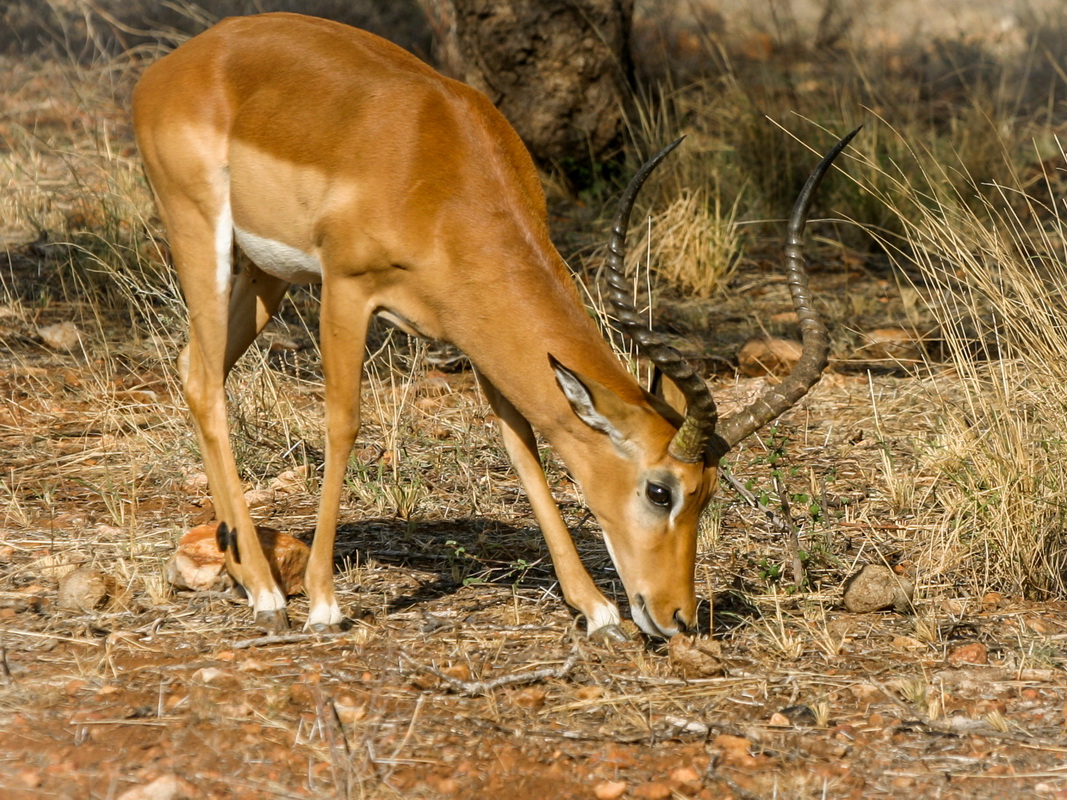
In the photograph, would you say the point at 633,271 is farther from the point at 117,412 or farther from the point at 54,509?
the point at 54,509

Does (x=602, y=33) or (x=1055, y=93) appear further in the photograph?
(x=1055, y=93)

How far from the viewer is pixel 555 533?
4.82 metres

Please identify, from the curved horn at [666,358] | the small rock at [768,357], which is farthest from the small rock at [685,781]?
the small rock at [768,357]

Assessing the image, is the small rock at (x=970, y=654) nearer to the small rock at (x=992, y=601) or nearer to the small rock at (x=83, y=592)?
the small rock at (x=992, y=601)

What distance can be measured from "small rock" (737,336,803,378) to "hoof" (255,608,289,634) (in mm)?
3523

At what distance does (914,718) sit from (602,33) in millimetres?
7212

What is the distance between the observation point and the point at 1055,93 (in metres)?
13.3

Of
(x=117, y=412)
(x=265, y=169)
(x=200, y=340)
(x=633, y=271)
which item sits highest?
(x=265, y=169)

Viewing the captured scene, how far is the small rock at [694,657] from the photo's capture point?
4270 mm

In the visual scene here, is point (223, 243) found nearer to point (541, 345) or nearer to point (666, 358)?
point (541, 345)

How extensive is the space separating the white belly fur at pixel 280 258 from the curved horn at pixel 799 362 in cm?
163

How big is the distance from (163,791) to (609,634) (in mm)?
1738

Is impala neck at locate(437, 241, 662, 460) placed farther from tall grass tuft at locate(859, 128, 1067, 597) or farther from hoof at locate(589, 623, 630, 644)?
tall grass tuft at locate(859, 128, 1067, 597)

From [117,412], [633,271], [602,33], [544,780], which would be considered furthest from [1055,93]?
[544,780]
